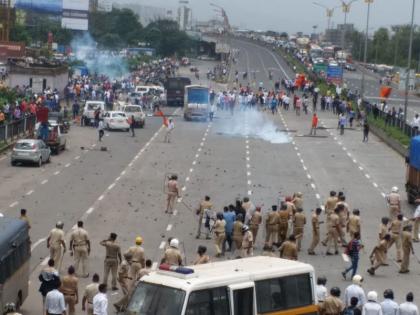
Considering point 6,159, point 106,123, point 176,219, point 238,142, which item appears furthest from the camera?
point 106,123

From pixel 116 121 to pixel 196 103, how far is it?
Answer: 1015cm

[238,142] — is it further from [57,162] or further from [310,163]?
[57,162]

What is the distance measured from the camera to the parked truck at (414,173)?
127 ft

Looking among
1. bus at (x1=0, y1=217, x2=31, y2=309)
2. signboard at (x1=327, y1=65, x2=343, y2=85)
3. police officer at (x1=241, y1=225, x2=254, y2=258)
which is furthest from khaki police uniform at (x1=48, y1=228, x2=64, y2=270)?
signboard at (x1=327, y1=65, x2=343, y2=85)

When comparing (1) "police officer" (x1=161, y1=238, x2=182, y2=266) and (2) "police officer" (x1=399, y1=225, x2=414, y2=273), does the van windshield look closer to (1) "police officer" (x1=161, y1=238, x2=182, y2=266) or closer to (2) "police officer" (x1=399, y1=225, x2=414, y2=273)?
(1) "police officer" (x1=161, y1=238, x2=182, y2=266)

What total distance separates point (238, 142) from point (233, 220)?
2914 centimetres

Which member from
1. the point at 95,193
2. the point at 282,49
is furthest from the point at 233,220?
the point at 282,49

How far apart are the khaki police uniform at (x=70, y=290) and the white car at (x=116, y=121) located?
41169 millimetres

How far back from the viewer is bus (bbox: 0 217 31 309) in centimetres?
2080

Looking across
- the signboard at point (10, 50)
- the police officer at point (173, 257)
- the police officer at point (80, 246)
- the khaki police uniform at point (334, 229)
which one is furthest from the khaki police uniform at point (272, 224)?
the signboard at point (10, 50)

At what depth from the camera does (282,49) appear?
193875 millimetres

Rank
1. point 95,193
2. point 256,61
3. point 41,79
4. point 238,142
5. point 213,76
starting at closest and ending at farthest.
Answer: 1. point 95,193
2. point 238,142
3. point 41,79
4. point 213,76
5. point 256,61

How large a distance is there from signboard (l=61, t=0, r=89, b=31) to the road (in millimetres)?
110811

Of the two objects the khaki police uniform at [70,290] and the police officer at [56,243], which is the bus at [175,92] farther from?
the khaki police uniform at [70,290]
